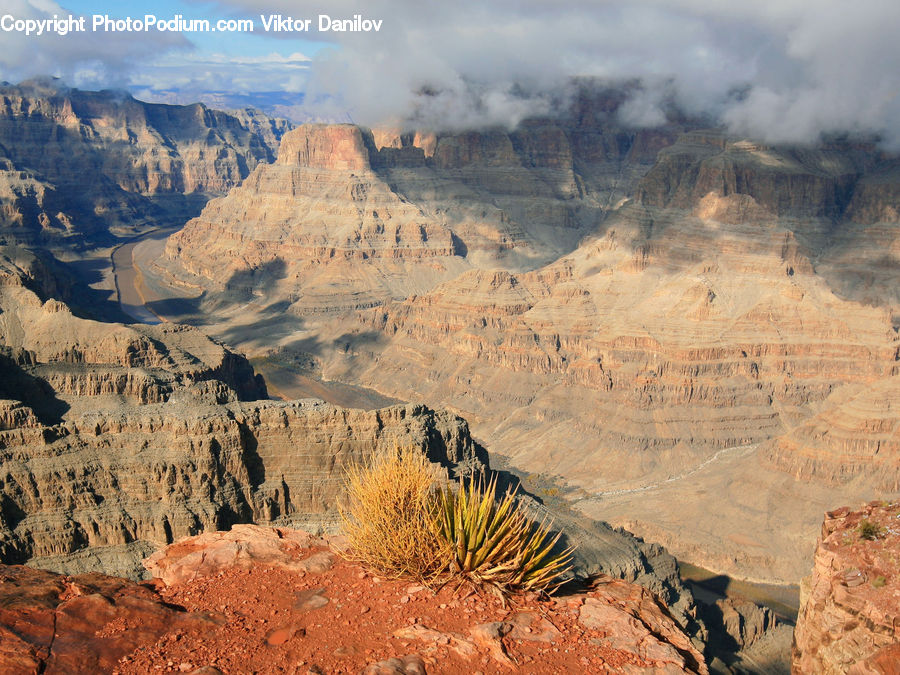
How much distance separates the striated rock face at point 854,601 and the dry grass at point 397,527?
1040 cm

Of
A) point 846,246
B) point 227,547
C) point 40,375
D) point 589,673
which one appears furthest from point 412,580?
point 846,246

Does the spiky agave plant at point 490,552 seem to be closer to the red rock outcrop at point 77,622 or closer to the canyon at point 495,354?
the canyon at point 495,354

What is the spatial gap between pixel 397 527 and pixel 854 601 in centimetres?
1134

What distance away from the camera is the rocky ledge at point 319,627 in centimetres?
1495

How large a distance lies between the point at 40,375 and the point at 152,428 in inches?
912

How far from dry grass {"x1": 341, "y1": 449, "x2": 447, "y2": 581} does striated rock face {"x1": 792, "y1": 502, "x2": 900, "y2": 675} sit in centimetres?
1040

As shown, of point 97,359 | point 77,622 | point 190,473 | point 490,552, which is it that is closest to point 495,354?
point 97,359

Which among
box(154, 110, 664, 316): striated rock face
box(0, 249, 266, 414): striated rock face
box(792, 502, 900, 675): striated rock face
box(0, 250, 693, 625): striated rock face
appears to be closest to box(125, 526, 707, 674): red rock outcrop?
box(792, 502, 900, 675): striated rock face

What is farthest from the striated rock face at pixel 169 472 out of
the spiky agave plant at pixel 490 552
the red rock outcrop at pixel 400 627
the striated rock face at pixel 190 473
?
the spiky agave plant at pixel 490 552

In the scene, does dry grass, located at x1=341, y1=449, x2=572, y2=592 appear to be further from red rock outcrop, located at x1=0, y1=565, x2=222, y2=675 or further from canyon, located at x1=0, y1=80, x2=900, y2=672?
red rock outcrop, located at x1=0, y1=565, x2=222, y2=675

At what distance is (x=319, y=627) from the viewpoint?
16328mm

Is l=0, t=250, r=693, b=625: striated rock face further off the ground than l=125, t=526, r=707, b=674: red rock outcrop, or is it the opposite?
l=125, t=526, r=707, b=674: red rock outcrop

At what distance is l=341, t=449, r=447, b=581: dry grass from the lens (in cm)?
1762

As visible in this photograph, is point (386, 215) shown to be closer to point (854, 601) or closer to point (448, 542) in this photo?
point (854, 601)
